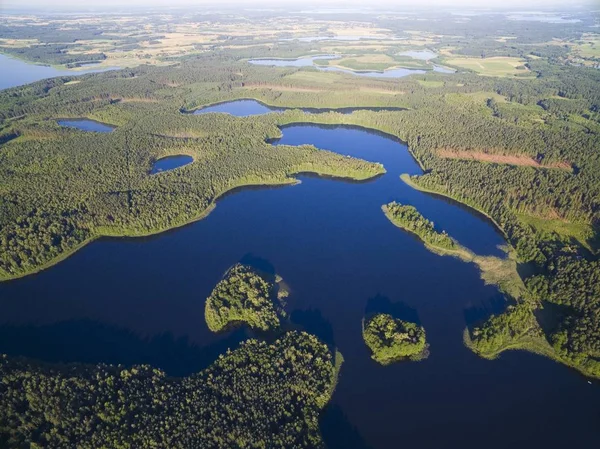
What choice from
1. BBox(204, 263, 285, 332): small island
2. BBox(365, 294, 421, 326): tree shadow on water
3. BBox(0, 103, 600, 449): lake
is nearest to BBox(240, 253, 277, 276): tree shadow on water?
BBox(0, 103, 600, 449): lake

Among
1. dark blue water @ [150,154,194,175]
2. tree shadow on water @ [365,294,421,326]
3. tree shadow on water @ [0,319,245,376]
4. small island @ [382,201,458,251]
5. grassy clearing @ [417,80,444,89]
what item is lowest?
tree shadow on water @ [0,319,245,376]

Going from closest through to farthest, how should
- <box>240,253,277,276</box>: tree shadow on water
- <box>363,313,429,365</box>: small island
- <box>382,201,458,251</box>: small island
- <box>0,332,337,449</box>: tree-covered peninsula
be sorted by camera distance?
<box>0,332,337,449</box>: tree-covered peninsula
<box>363,313,429,365</box>: small island
<box>240,253,277,276</box>: tree shadow on water
<box>382,201,458,251</box>: small island

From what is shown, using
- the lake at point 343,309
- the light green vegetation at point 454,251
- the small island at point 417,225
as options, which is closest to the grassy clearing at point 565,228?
the lake at point 343,309

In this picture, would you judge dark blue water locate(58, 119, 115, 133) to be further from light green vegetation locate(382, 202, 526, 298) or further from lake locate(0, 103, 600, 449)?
light green vegetation locate(382, 202, 526, 298)

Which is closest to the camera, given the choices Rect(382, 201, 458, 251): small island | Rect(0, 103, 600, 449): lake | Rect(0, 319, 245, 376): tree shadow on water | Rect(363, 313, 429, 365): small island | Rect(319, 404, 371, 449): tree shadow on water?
Rect(319, 404, 371, 449): tree shadow on water

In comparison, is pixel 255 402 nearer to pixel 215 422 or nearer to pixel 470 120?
pixel 215 422

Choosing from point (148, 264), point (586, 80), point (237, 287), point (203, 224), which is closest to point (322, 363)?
point (237, 287)
